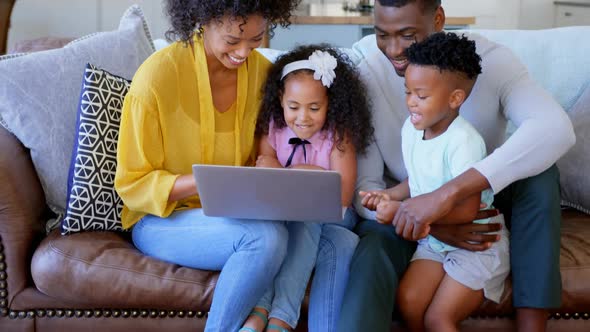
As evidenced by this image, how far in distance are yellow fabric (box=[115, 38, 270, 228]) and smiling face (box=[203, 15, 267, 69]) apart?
7cm

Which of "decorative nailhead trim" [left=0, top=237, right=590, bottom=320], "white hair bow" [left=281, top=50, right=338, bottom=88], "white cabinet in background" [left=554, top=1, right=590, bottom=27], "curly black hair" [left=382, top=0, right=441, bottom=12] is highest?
"curly black hair" [left=382, top=0, right=441, bottom=12]

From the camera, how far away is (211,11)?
6.02 feet

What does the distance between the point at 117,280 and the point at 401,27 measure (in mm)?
971

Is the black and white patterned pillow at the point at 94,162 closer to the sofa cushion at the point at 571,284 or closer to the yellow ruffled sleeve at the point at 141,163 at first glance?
the yellow ruffled sleeve at the point at 141,163

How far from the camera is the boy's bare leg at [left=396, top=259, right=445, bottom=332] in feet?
5.76

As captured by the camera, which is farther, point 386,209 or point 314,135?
point 314,135

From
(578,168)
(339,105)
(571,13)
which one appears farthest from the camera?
(571,13)

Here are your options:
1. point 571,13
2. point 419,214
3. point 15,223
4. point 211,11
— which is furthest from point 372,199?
point 571,13

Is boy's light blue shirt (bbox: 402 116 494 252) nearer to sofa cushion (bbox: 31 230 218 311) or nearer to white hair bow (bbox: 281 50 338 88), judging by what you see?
white hair bow (bbox: 281 50 338 88)

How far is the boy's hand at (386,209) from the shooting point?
178cm

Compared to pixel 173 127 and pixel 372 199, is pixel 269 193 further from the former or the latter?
pixel 173 127

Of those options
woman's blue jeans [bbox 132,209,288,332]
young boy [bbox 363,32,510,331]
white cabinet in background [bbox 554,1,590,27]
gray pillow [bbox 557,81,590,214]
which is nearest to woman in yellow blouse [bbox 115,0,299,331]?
woman's blue jeans [bbox 132,209,288,332]

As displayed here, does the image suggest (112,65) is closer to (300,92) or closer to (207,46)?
(207,46)

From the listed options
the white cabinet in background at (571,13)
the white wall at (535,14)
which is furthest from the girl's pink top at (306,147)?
the white wall at (535,14)
